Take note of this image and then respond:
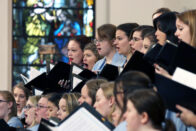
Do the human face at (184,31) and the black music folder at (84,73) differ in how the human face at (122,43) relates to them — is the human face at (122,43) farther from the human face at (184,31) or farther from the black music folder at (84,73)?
the human face at (184,31)

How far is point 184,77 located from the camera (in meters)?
3.34

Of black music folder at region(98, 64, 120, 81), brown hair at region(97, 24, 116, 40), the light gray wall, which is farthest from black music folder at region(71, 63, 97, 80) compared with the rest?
the light gray wall

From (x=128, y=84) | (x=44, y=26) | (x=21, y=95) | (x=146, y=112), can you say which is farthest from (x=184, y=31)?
(x=44, y=26)

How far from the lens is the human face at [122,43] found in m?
5.48

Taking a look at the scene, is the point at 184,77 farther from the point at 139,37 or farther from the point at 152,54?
the point at 139,37

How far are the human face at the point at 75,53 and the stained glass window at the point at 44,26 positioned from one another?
373 centimetres

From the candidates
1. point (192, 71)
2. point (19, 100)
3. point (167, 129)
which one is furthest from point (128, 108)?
point (19, 100)

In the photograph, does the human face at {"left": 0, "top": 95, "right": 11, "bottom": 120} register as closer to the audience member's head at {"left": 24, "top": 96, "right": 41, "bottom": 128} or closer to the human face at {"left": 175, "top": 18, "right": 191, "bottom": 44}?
the audience member's head at {"left": 24, "top": 96, "right": 41, "bottom": 128}

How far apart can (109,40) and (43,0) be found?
4623 millimetres

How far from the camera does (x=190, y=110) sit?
10.9 ft

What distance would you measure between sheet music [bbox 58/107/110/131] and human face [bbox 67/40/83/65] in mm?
2739

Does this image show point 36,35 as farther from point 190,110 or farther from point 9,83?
point 190,110

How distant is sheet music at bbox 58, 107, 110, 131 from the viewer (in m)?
3.65

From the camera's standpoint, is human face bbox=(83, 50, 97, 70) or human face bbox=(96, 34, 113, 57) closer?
human face bbox=(96, 34, 113, 57)
